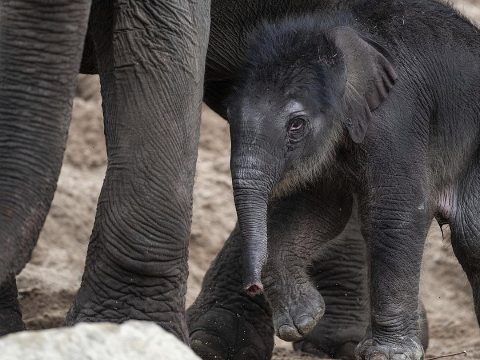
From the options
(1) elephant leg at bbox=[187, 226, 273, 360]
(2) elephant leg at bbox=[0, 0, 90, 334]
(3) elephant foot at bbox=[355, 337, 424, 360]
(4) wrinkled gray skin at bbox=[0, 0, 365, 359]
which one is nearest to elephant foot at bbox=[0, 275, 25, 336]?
(4) wrinkled gray skin at bbox=[0, 0, 365, 359]

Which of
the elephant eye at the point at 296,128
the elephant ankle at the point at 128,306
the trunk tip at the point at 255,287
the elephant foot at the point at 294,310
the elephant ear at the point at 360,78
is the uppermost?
the elephant ear at the point at 360,78

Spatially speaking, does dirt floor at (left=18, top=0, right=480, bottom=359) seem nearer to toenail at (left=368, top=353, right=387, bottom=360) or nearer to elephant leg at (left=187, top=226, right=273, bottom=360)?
elephant leg at (left=187, top=226, right=273, bottom=360)

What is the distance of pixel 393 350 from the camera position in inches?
200

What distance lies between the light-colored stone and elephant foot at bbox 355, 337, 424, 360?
5.32ft

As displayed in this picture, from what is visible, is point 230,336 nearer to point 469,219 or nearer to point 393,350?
point 393,350

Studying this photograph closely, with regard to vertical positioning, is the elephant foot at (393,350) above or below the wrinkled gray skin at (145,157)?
below

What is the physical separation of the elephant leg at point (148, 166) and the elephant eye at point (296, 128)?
0.52 metres

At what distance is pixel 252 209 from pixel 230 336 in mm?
1060

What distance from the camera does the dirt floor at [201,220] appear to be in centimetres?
762

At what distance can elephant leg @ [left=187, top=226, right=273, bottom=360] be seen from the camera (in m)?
5.69

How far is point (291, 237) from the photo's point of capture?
17.8 feet

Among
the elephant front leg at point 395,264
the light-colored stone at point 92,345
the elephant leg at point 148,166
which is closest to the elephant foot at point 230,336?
the elephant front leg at point 395,264

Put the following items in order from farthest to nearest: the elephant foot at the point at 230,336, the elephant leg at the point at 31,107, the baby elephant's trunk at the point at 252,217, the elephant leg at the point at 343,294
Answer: the elephant leg at the point at 343,294 < the elephant foot at the point at 230,336 < the baby elephant's trunk at the point at 252,217 < the elephant leg at the point at 31,107

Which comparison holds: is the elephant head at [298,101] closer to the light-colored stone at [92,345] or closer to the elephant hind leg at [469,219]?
the elephant hind leg at [469,219]
